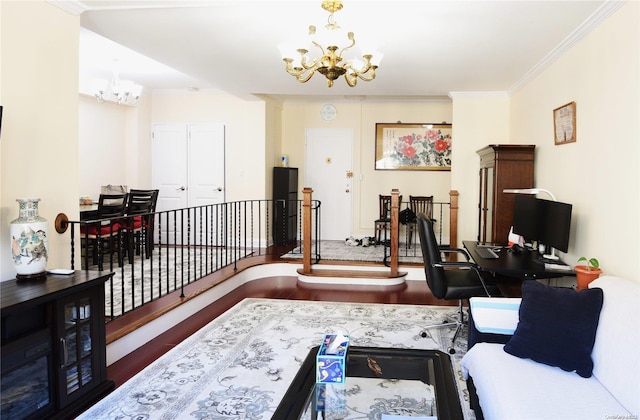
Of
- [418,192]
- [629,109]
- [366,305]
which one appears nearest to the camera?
[629,109]

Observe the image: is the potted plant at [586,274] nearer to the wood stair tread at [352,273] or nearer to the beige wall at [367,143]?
the wood stair tread at [352,273]

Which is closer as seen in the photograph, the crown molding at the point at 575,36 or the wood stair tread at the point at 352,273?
the crown molding at the point at 575,36

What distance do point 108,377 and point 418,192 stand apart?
586cm

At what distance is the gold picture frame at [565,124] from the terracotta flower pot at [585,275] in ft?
4.39

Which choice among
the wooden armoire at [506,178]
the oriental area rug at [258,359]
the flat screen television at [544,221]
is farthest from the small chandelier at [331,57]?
the wooden armoire at [506,178]

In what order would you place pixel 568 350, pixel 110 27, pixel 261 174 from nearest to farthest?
pixel 568 350
pixel 110 27
pixel 261 174

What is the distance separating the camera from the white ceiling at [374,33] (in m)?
3.09

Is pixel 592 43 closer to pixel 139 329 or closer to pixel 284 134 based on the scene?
pixel 139 329

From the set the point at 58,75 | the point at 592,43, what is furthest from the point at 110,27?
the point at 592,43

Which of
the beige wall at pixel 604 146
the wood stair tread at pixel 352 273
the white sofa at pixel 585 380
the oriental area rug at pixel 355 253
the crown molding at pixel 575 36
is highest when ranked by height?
the crown molding at pixel 575 36

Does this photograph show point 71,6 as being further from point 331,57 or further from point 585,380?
point 585,380

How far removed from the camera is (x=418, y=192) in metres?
7.58

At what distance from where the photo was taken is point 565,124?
12.6 ft

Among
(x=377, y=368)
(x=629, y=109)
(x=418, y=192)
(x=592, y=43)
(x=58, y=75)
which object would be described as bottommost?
(x=377, y=368)
